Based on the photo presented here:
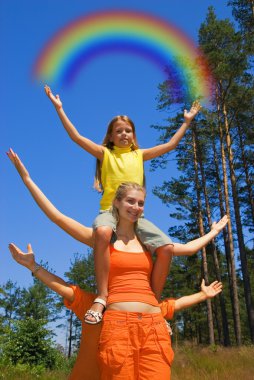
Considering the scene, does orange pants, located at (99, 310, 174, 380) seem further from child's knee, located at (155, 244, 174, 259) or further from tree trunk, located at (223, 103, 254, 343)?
tree trunk, located at (223, 103, 254, 343)

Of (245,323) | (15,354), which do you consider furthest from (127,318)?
(245,323)

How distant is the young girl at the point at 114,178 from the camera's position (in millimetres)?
2939

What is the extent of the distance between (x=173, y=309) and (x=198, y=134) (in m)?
20.9

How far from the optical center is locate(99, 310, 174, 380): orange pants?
254cm

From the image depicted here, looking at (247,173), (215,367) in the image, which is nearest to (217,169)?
(247,173)

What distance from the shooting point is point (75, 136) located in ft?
13.1

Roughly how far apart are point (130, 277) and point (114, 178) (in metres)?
1.13

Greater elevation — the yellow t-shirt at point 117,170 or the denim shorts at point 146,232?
the yellow t-shirt at point 117,170

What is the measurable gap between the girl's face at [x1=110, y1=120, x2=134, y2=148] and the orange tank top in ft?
4.37

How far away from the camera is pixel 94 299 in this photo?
3.05m

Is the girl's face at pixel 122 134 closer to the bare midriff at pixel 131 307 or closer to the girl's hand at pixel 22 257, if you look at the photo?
the girl's hand at pixel 22 257

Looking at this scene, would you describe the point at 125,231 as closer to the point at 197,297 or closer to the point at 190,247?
the point at 190,247

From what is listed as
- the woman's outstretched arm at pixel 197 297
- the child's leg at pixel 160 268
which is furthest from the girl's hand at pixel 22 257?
the woman's outstretched arm at pixel 197 297

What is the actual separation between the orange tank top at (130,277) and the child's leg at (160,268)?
5 cm
